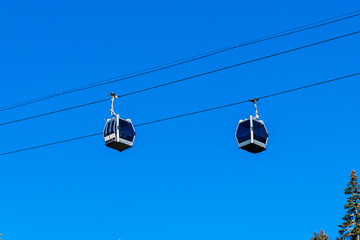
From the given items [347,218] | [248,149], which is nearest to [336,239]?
[347,218]

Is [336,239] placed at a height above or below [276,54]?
above

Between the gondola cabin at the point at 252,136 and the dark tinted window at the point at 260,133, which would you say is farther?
the dark tinted window at the point at 260,133

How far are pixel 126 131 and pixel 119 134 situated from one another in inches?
14.9

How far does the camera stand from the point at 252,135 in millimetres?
20859

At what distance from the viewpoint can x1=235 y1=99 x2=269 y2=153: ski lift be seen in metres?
20.9

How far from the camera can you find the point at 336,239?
181 ft

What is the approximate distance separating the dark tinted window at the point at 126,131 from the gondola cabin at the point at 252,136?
3633 mm

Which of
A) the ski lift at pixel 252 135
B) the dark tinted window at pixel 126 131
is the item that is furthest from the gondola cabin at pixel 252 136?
the dark tinted window at pixel 126 131

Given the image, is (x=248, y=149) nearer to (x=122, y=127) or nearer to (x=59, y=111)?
(x=122, y=127)

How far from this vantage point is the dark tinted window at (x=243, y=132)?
21.1 meters

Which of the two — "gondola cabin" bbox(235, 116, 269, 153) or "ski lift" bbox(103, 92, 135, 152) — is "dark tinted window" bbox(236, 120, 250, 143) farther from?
"ski lift" bbox(103, 92, 135, 152)

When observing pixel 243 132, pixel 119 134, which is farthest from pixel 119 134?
pixel 243 132

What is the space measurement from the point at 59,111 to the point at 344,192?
38336 mm

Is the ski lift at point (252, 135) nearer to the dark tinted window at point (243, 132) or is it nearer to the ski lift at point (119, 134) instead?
the dark tinted window at point (243, 132)
